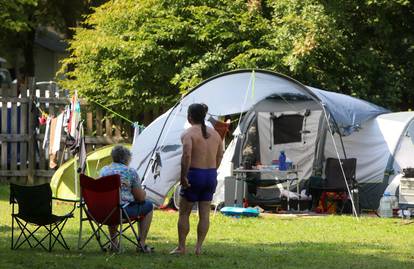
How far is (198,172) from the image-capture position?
348 inches

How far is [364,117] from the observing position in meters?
14.5

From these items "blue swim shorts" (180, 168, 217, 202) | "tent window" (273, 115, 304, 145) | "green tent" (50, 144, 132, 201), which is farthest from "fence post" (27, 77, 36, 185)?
"blue swim shorts" (180, 168, 217, 202)

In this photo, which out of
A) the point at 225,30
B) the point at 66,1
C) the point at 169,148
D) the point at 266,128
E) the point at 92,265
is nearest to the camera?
the point at 92,265

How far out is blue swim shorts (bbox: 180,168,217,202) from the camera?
348 inches

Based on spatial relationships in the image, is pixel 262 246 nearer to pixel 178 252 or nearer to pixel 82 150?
pixel 178 252

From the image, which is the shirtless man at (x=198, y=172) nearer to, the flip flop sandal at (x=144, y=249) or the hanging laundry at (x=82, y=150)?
the flip flop sandal at (x=144, y=249)

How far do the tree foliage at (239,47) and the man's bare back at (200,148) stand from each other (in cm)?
750

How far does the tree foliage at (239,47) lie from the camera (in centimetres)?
1675

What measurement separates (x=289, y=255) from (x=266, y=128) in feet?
22.4

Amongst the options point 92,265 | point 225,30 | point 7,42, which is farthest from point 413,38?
point 7,42

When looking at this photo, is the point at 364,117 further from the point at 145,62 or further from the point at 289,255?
the point at 289,255

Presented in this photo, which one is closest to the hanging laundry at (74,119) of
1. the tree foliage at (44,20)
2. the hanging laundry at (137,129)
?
the hanging laundry at (137,129)

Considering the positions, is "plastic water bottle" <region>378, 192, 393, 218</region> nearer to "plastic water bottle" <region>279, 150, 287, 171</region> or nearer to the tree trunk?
"plastic water bottle" <region>279, 150, 287, 171</region>

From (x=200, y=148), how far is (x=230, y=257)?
1.12m
